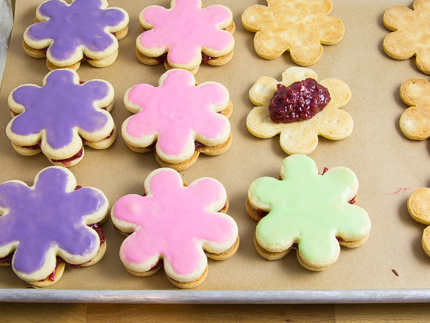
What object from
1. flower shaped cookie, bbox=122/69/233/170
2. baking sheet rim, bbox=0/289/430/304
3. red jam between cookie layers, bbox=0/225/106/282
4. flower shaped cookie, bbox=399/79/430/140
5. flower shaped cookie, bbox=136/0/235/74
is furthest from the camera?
flower shaped cookie, bbox=136/0/235/74

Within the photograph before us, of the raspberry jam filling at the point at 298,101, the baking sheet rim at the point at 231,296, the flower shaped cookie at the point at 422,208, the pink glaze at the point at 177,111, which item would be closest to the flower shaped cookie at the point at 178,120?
the pink glaze at the point at 177,111

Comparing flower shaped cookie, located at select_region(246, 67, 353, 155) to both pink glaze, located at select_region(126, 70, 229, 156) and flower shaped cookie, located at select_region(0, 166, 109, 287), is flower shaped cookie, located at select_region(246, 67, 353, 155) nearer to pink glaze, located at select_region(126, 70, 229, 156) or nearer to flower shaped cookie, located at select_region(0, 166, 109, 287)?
pink glaze, located at select_region(126, 70, 229, 156)

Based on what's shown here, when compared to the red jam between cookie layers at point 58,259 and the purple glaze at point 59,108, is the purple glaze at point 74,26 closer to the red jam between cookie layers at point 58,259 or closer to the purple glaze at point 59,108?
the purple glaze at point 59,108

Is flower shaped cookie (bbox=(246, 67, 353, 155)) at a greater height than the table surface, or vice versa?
flower shaped cookie (bbox=(246, 67, 353, 155))

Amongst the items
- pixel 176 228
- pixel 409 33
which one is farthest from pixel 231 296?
pixel 409 33

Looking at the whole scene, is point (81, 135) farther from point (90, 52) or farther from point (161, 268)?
point (161, 268)

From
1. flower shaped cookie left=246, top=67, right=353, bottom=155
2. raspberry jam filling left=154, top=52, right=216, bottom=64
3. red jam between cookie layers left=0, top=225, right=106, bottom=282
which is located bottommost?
red jam between cookie layers left=0, top=225, right=106, bottom=282

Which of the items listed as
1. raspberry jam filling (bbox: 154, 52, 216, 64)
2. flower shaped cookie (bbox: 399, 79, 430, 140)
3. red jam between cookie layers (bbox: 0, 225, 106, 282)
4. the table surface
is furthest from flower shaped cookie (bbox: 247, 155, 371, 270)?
raspberry jam filling (bbox: 154, 52, 216, 64)
